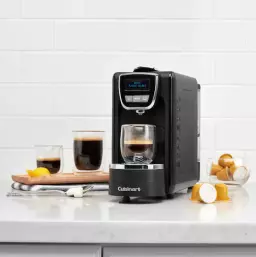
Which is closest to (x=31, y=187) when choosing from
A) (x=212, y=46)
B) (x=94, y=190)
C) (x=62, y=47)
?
(x=94, y=190)

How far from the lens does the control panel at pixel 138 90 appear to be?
1.60 m

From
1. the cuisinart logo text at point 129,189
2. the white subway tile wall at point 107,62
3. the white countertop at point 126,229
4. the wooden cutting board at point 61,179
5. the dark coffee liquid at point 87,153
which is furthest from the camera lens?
the white subway tile wall at point 107,62

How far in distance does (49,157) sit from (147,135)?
0.51 m

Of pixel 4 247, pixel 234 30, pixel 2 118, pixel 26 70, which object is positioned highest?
pixel 234 30

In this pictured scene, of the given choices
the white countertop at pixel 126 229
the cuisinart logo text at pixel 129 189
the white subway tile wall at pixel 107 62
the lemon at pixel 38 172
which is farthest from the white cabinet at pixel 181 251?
the white subway tile wall at pixel 107 62

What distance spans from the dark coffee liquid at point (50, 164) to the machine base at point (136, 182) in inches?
19.2

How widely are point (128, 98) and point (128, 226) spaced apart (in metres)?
0.44

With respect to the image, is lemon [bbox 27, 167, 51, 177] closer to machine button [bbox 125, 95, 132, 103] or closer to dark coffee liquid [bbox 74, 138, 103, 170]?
dark coffee liquid [bbox 74, 138, 103, 170]

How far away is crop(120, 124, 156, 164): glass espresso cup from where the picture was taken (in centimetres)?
158

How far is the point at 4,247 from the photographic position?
1308 mm

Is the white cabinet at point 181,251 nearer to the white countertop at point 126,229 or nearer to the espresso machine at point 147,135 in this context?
the white countertop at point 126,229

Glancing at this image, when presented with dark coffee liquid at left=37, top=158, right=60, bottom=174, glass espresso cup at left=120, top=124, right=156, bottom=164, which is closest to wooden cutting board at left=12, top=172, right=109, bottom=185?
dark coffee liquid at left=37, top=158, right=60, bottom=174

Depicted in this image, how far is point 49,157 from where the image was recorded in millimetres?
1984

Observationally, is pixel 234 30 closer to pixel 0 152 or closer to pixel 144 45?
pixel 144 45
